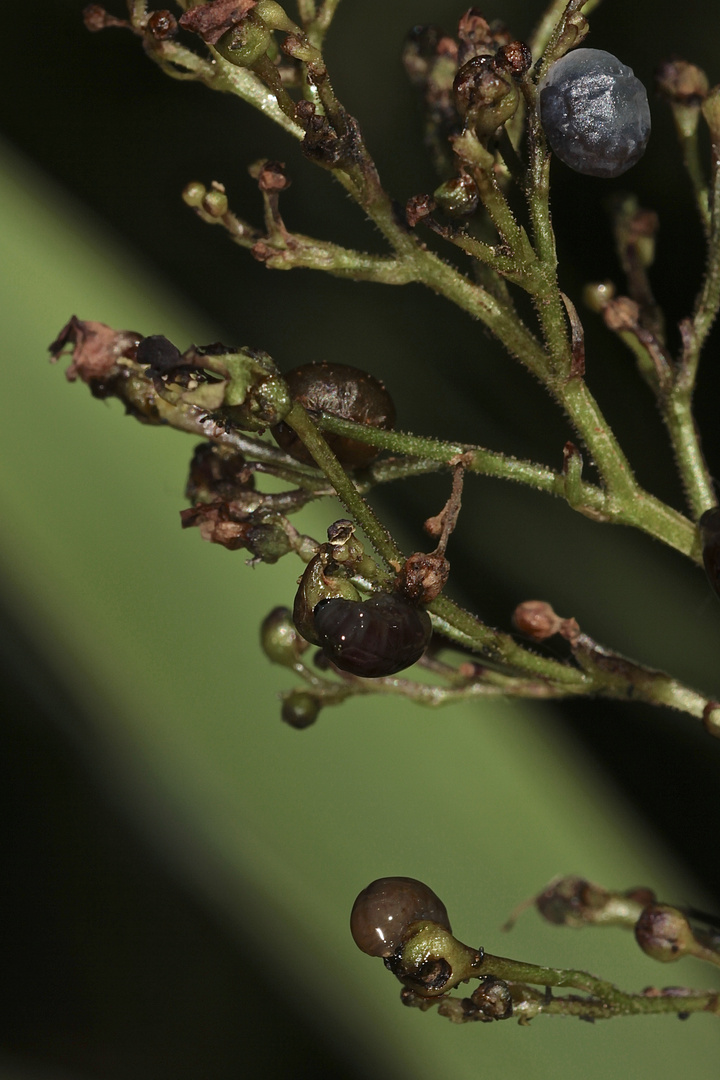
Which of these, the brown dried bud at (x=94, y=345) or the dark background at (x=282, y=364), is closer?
the brown dried bud at (x=94, y=345)

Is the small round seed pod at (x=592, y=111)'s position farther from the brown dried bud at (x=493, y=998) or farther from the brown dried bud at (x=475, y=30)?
the brown dried bud at (x=493, y=998)

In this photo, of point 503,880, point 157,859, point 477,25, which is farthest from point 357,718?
point 477,25

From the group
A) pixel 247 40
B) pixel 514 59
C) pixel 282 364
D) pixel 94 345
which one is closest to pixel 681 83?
pixel 514 59

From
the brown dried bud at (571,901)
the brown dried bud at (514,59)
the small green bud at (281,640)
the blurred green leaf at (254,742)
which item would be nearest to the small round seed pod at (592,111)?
the brown dried bud at (514,59)

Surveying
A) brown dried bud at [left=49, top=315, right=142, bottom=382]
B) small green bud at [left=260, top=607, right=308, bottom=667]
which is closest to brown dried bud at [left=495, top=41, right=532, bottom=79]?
brown dried bud at [left=49, top=315, right=142, bottom=382]

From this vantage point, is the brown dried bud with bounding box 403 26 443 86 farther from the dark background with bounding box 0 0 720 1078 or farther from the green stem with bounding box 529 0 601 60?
the dark background with bounding box 0 0 720 1078

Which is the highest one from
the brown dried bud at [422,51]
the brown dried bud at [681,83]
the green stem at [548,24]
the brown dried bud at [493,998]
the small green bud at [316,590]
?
the brown dried bud at [681,83]
